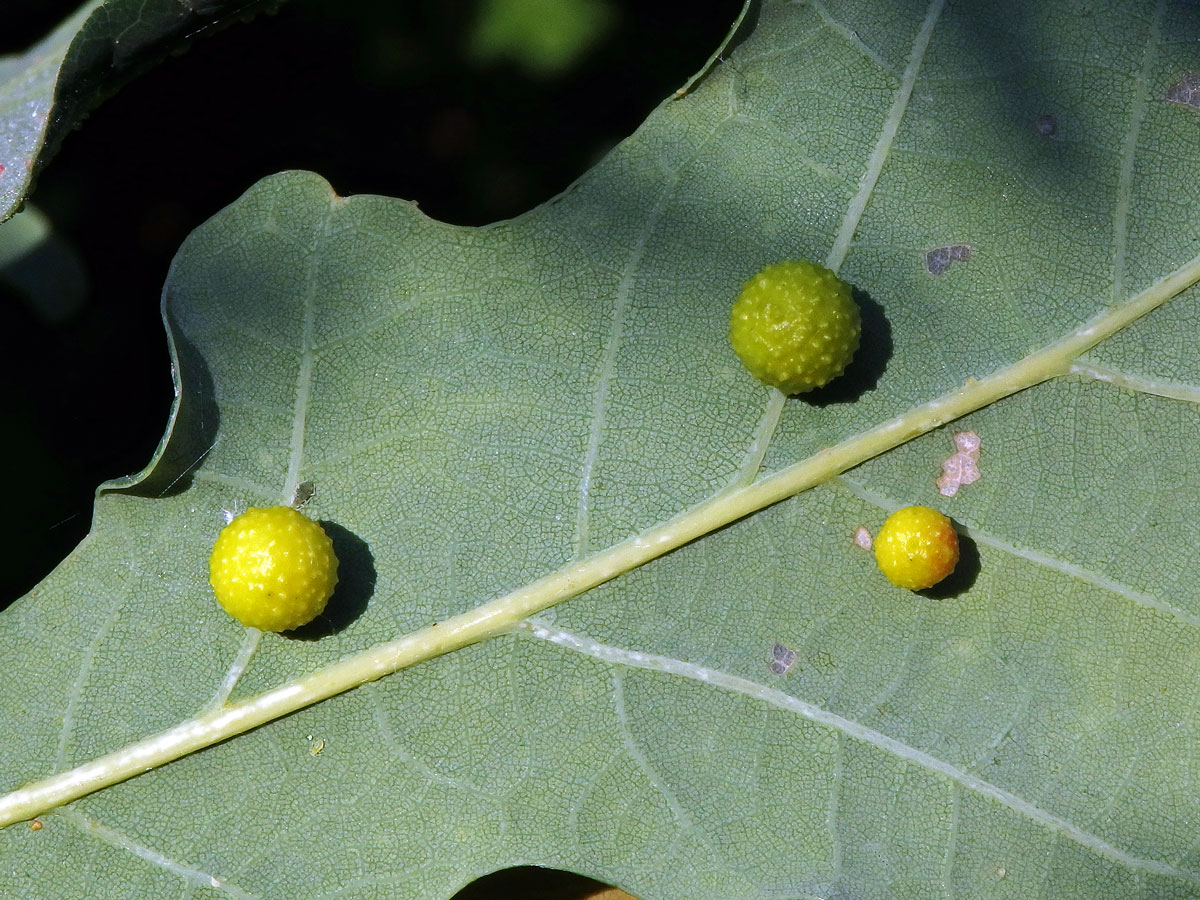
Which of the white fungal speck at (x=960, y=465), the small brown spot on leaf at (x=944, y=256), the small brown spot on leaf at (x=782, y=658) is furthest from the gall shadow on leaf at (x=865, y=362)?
the small brown spot on leaf at (x=782, y=658)

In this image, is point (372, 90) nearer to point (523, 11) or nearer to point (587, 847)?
point (523, 11)

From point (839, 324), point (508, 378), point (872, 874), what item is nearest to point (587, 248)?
point (508, 378)

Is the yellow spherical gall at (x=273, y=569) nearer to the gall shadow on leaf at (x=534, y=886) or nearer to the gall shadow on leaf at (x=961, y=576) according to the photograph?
the gall shadow on leaf at (x=534, y=886)

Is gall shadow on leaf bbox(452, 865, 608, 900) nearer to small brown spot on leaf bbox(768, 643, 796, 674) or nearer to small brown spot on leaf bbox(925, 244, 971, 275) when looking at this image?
small brown spot on leaf bbox(768, 643, 796, 674)

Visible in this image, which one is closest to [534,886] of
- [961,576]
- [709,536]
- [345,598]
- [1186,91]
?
[345,598]

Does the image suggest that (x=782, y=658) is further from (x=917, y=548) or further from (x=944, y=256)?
(x=944, y=256)
